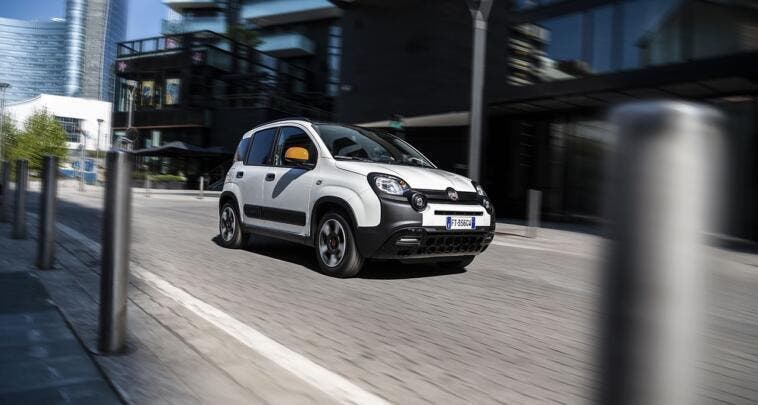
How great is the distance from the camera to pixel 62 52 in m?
109

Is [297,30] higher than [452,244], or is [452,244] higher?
[297,30]

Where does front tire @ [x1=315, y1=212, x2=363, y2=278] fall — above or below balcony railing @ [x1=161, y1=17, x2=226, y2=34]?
below

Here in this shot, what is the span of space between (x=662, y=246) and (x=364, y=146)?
5172 millimetres

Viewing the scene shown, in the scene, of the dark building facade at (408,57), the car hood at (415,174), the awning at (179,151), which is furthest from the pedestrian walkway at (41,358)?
the awning at (179,151)

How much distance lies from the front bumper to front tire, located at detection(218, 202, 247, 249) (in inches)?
103

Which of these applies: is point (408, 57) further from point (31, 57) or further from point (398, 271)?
point (31, 57)

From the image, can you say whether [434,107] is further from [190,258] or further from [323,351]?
[323,351]

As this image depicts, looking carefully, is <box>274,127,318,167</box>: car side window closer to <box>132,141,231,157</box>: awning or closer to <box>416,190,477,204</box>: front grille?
<box>416,190,477,204</box>: front grille

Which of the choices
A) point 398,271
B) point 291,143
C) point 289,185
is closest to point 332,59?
point 291,143

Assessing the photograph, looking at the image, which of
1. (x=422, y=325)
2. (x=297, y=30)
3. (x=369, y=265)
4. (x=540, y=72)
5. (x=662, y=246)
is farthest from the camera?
(x=297, y=30)

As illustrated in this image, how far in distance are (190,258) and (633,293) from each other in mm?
6163

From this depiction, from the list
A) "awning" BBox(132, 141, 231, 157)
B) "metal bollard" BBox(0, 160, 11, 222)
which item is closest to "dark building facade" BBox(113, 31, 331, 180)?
"awning" BBox(132, 141, 231, 157)

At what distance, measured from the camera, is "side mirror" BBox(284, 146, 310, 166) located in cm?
588

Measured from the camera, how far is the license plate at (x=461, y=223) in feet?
17.2
